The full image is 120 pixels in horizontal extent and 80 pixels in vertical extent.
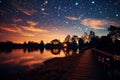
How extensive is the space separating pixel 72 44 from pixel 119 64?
11928 cm

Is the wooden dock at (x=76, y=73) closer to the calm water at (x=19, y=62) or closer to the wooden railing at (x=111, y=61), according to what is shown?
the wooden railing at (x=111, y=61)

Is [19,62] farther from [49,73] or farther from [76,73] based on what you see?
[76,73]

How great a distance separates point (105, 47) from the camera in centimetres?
4312

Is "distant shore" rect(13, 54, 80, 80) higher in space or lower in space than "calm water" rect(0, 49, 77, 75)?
higher

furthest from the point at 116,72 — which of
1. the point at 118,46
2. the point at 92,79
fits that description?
the point at 118,46

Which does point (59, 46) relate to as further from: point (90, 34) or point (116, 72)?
point (116, 72)

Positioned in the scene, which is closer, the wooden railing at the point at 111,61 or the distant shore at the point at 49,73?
the wooden railing at the point at 111,61

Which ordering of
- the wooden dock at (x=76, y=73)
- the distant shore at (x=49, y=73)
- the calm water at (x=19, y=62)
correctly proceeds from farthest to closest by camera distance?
1. the calm water at (x=19, y=62)
2. the distant shore at (x=49, y=73)
3. the wooden dock at (x=76, y=73)

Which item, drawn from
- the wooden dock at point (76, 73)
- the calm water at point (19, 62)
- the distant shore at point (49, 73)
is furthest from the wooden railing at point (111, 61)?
the calm water at point (19, 62)

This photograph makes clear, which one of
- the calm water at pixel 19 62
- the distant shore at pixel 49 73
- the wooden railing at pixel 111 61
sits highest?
the wooden railing at pixel 111 61

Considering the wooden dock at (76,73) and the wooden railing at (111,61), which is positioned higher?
the wooden railing at (111,61)

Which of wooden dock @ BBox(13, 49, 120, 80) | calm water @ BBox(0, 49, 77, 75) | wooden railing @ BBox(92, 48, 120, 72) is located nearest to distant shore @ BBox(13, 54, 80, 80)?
wooden dock @ BBox(13, 49, 120, 80)

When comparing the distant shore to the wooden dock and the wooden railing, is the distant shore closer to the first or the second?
the wooden dock

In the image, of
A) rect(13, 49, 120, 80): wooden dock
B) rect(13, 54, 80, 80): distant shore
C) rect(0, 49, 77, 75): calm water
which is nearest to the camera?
rect(13, 49, 120, 80): wooden dock
